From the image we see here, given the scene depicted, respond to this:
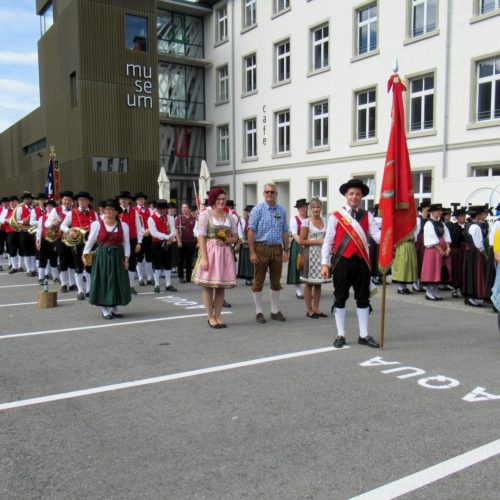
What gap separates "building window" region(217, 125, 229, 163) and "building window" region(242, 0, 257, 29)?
563cm

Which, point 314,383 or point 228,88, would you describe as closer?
point 314,383

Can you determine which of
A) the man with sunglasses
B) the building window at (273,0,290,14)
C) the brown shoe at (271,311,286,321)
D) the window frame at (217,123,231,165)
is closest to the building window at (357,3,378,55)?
the building window at (273,0,290,14)

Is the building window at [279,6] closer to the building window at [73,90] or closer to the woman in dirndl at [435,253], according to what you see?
the building window at [73,90]

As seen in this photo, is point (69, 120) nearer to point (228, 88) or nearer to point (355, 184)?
point (228, 88)

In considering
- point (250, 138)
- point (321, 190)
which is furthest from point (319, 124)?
point (250, 138)

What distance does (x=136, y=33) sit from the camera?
88.7 feet

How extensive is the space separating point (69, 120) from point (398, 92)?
2378 cm

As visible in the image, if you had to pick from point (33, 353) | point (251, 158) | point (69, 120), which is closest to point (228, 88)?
point (251, 158)

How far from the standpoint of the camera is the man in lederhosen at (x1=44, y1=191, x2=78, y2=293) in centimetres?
1101

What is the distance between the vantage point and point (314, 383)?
5047 millimetres

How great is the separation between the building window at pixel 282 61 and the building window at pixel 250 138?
2857 millimetres

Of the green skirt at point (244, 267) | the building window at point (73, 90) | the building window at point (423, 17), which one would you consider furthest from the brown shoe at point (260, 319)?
the building window at point (73, 90)

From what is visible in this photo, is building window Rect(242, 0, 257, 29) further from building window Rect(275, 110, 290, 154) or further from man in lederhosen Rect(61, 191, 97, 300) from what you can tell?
man in lederhosen Rect(61, 191, 97, 300)

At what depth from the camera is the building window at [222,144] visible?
101 feet
